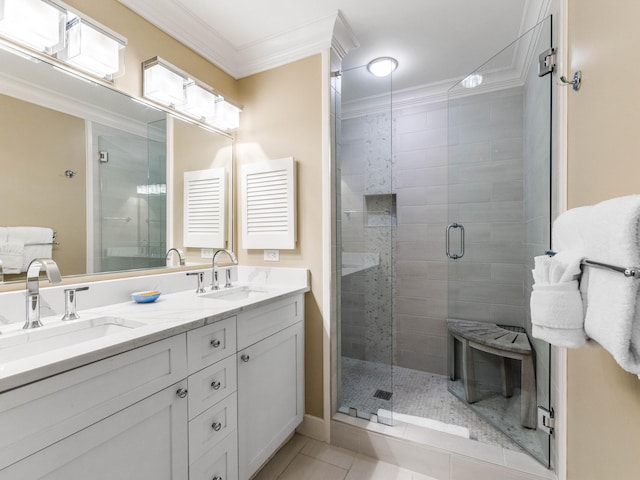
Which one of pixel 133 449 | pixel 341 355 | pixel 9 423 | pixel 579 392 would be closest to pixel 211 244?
pixel 341 355

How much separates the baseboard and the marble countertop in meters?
0.80

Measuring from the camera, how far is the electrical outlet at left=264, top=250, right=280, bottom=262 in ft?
6.47

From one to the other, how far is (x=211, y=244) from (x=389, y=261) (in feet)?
3.97

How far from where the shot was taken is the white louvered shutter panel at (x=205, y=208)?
73.5 inches

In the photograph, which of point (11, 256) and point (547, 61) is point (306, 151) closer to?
point (547, 61)

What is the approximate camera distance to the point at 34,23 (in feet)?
3.77

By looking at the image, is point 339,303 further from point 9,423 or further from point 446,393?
point 9,423

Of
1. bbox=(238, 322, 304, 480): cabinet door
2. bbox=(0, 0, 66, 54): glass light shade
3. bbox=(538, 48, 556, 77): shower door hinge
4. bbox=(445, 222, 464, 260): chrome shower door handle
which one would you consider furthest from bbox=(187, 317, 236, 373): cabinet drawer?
bbox=(538, 48, 556, 77): shower door hinge

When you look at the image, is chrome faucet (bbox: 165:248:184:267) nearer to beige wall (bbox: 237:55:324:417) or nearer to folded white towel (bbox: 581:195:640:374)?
beige wall (bbox: 237:55:324:417)

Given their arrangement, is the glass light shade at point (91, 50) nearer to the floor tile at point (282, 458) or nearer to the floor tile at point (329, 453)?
the floor tile at point (282, 458)

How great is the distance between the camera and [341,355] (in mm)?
1929

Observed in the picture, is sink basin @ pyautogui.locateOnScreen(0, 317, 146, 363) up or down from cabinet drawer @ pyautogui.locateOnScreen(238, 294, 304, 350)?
up

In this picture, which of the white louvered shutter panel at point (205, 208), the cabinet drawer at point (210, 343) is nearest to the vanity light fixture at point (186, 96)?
the white louvered shutter panel at point (205, 208)

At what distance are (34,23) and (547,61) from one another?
2.20m
